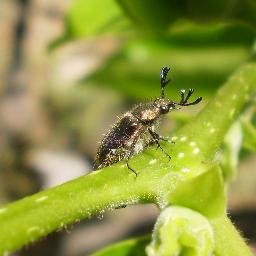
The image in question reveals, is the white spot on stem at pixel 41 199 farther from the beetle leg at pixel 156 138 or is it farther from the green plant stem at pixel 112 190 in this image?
the beetle leg at pixel 156 138

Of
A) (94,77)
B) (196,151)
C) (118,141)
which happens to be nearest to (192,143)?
(196,151)

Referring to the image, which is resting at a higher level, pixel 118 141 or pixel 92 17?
pixel 92 17

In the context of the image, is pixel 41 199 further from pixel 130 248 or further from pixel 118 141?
pixel 130 248

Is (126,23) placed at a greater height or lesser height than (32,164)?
lesser

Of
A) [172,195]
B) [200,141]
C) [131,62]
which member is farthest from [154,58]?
[172,195]

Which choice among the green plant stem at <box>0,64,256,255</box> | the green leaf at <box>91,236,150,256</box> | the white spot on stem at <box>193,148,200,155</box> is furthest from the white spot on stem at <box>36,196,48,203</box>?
the green leaf at <box>91,236,150,256</box>

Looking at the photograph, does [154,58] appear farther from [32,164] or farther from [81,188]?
[32,164]
